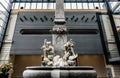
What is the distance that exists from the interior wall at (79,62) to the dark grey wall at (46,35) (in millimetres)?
2215

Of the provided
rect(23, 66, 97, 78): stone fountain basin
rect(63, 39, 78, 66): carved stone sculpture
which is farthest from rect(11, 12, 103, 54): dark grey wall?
rect(23, 66, 97, 78): stone fountain basin

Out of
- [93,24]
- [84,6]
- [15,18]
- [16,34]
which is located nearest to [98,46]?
[93,24]

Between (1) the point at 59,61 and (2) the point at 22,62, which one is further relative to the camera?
(2) the point at 22,62

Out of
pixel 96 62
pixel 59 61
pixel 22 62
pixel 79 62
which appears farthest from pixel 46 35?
pixel 59 61

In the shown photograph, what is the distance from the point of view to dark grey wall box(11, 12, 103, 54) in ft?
42.4

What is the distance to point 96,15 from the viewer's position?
14172 mm

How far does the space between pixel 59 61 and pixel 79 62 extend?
915 centimetres

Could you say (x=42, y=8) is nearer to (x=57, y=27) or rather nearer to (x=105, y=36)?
(x=105, y=36)

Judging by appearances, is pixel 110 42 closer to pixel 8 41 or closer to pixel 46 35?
pixel 46 35

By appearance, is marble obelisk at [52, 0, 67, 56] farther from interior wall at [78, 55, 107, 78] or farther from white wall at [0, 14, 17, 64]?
interior wall at [78, 55, 107, 78]

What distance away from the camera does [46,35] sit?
1381 centimetres

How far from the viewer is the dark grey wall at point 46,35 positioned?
1291cm

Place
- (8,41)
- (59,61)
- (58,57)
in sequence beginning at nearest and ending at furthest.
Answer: (59,61), (58,57), (8,41)

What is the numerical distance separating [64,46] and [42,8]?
11.0 meters
